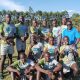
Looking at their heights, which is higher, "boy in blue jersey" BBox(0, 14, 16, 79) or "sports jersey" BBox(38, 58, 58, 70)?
"boy in blue jersey" BBox(0, 14, 16, 79)

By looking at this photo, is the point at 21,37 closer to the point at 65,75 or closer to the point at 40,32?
the point at 40,32

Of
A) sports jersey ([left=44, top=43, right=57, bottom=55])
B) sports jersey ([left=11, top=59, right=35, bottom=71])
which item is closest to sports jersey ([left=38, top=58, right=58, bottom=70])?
sports jersey ([left=11, top=59, right=35, bottom=71])

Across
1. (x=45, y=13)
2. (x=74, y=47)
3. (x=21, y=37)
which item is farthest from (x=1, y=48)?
(x=45, y=13)

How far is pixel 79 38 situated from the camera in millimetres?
10734

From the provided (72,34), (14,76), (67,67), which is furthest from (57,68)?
(72,34)

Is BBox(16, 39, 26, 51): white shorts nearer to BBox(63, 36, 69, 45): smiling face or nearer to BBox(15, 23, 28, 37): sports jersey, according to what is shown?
BBox(15, 23, 28, 37): sports jersey

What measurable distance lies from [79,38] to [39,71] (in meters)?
2.46

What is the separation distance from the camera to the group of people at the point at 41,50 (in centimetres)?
914

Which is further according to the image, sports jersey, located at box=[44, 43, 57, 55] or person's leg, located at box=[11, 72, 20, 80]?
sports jersey, located at box=[44, 43, 57, 55]

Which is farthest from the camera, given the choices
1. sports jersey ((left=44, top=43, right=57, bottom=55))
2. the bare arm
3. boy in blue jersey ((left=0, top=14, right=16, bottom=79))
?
boy in blue jersey ((left=0, top=14, right=16, bottom=79))

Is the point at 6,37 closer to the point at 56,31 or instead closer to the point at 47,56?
the point at 47,56

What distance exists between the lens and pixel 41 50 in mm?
10734

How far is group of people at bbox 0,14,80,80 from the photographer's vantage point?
914 cm

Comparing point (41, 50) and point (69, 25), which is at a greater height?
point (69, 25)
